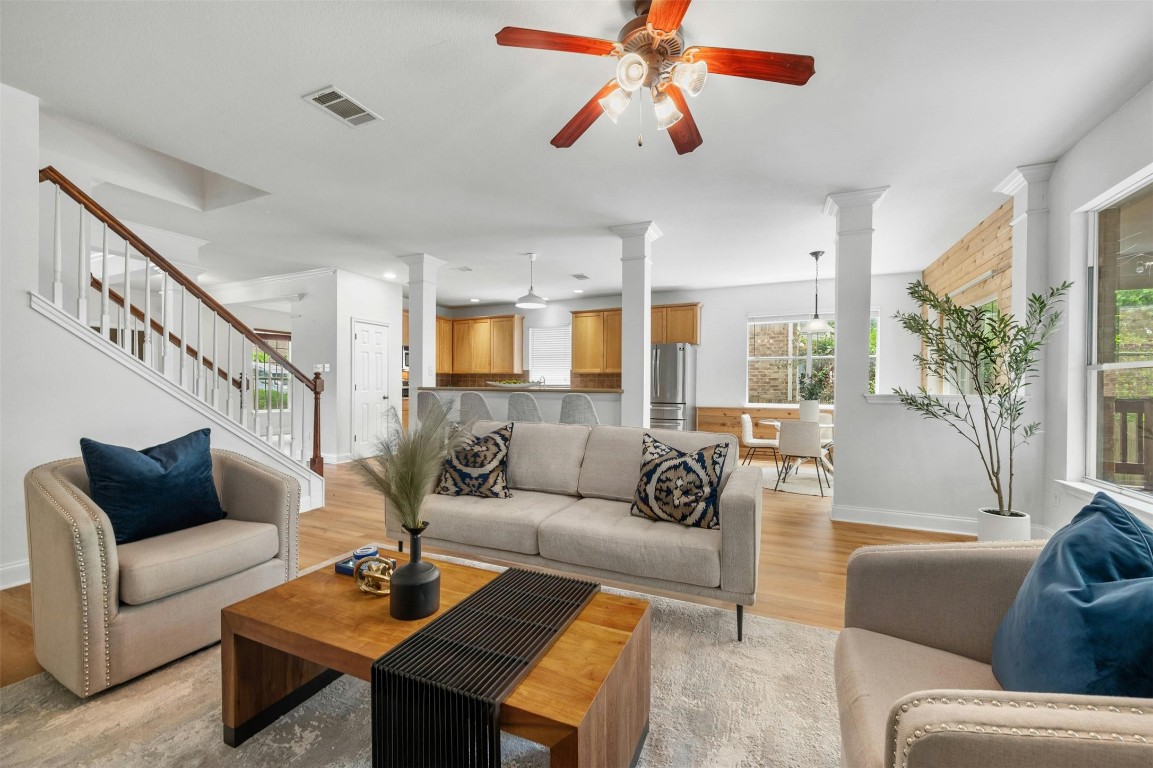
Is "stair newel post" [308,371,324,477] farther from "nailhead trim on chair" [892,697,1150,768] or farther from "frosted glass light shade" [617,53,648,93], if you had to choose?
"nailhead trim on chair" [892,697,1150,768]

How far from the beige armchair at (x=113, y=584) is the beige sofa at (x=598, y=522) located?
0.92m

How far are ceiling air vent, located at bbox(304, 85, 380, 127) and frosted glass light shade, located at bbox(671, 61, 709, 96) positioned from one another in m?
1.78

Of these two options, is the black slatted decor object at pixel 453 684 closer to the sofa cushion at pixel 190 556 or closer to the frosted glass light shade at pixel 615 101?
the sofa cushion at pixel 190 556

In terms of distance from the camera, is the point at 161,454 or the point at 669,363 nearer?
the point at 161,454

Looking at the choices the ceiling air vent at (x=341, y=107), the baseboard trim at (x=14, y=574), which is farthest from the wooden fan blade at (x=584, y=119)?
the baseboard trim at (x=14, y=574)

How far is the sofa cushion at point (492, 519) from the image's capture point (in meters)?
2.40

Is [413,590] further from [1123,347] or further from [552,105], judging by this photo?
[1123,347]

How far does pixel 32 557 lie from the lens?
1771mm

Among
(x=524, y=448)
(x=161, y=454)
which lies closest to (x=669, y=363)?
(x=524, y=448)

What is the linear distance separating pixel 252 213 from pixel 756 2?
14.3 feet

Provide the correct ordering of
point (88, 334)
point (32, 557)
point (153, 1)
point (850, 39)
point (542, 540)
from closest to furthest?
point (32, 557), point (153, 1), point (850, 39), point (542, 540), point (88, 334)

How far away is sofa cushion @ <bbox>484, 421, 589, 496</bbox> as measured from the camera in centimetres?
284

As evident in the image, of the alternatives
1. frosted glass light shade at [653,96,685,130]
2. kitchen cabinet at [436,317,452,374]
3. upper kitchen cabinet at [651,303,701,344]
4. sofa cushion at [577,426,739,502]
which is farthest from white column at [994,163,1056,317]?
kitchen cabinet at [436,317,452,374]

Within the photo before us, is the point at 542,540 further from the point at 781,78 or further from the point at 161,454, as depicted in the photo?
the point at 781,78
